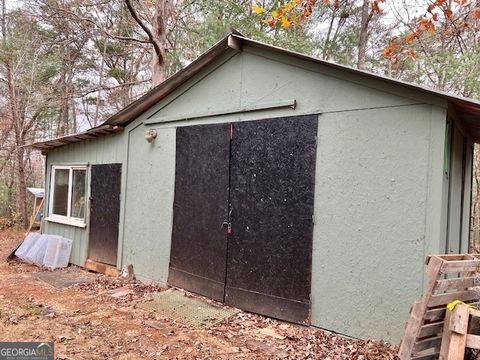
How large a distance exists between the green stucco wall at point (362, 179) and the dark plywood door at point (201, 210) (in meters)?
0.51

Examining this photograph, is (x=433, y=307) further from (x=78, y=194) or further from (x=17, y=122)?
(x=17, y=122)

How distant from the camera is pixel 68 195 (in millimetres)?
7625

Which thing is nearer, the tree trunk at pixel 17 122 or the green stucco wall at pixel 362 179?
the green stucco wall at pixel 362 179

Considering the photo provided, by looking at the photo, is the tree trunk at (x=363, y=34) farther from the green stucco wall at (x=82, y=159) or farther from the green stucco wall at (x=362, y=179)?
the green stucco wall at (x=82, y=159)

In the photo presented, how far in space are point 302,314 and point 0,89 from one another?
1193 centimetres

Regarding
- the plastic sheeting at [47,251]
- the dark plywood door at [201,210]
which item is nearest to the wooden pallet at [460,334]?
the dark plywood door at [201,210]

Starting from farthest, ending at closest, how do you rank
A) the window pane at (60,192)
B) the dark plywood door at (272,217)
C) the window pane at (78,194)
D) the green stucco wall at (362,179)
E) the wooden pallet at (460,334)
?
the window pane at (60,192) < the window pane at (78,194) < the dark plywood door at (272,217) < the green stucco wall at (362,179) < the wooden pallet at (460,334)

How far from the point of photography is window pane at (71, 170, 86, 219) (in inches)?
288

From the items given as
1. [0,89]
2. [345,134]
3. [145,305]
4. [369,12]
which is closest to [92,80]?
[0,89]

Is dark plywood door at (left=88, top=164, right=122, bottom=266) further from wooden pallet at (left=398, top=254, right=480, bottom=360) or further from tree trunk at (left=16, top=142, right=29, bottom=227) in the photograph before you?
tree trunk at (left=16, top=142, right=29, bottom=227)

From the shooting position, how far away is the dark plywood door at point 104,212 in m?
6.53

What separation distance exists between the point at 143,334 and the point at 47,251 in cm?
437

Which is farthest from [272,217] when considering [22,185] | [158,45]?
[22,185]

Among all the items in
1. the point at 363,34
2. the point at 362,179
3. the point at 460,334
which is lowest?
the point at 460,334
